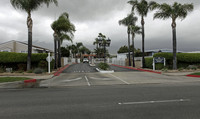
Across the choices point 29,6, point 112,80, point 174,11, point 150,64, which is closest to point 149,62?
point 150,64

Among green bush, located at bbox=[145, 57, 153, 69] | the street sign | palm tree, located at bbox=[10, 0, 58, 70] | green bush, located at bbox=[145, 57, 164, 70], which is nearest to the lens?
palm tree, located at bbox=[10, 0, 58, 70]

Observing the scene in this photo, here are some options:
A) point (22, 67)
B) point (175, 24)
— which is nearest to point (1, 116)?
point (22, 67)

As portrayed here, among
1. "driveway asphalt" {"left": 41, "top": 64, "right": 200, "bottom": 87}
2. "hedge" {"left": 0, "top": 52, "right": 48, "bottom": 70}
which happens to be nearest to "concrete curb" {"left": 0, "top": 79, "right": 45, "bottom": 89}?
"driveway asphalt" {"left": 41, "top": 64, "right": 200, "bottom": 87}

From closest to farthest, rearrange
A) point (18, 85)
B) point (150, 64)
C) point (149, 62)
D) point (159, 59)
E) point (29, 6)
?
point (18, 85)
point (29, 6)
point (159, 59)
point (150, 64)
point (149, 62)

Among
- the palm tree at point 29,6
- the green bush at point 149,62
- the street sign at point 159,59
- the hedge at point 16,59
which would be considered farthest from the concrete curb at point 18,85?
the green bush at point 149,62

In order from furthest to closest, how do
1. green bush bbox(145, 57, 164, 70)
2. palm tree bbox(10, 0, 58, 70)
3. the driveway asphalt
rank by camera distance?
1. green bush bbox(145, 57, 164, 70)
2. palm tree bbox(10, 0, 58, 70)
3. the driveway asphalt

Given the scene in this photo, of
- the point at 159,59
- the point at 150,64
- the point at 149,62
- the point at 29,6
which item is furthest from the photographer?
the point at 149,62

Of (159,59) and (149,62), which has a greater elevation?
(159,59)

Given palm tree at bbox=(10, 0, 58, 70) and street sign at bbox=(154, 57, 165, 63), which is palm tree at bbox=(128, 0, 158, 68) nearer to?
street sign at bbox=(154, 57, 165, 63)

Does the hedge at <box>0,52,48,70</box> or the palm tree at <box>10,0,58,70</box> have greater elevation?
the palm tree at <box>10,0,58,70</box>

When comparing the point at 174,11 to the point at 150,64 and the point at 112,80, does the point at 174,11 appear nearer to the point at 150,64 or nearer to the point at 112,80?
the point at 150,64

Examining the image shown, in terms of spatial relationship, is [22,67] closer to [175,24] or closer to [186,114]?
[186,114]

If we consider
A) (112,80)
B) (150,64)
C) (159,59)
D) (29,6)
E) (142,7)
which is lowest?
(112,80)

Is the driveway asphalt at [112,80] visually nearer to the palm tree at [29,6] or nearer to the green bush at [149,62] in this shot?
the palm tree at [29,6]
